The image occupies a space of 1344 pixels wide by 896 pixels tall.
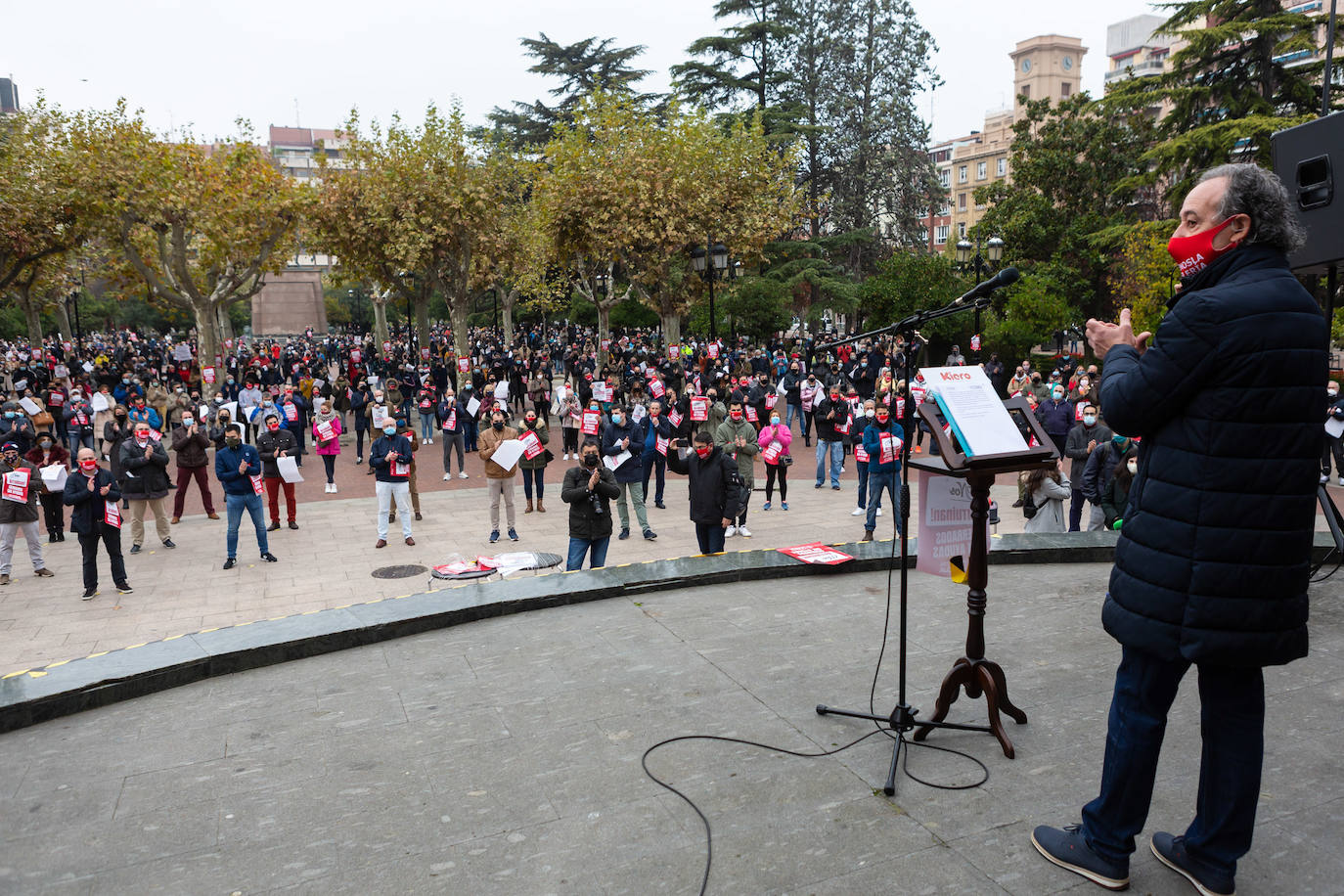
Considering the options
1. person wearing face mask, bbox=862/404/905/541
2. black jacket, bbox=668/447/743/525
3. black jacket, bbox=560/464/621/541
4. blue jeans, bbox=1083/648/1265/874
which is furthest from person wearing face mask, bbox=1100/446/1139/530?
blue jeans, bbox=1083/648/1265/874

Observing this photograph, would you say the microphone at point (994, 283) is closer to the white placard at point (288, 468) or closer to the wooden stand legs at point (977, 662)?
the wooden stand legs at point (977, 662)

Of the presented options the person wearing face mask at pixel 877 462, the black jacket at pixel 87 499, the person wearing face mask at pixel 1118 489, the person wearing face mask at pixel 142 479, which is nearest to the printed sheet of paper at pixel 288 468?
the person wearing face mask at pixel 142 479

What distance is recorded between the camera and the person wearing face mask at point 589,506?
9375 mm

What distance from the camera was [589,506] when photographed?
31.0 ft

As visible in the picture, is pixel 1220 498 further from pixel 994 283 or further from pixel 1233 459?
pixel 994 283

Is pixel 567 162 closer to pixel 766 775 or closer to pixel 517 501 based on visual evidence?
pixel 517 501

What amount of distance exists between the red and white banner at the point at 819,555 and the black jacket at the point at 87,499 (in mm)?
7270

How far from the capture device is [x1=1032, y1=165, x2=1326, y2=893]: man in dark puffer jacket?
8.43 feet

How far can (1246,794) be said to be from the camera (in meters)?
2.76

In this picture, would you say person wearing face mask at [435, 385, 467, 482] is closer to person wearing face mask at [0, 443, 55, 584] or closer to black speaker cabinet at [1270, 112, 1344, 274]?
person wearing face mask at [0, 443, 55, 584]

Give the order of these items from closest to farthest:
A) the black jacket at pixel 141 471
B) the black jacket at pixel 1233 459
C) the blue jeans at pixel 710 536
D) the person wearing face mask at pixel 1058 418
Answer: the black jacket at pixel 1233 459
the blue jeans at pixel 710 536
the black jacket at pixel 141 471
the person wearing face mask at pixel 1058 418

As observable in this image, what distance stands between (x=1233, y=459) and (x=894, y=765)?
1803 millimetres

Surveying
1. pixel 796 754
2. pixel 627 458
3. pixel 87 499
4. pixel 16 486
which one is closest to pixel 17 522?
pixel 16 486

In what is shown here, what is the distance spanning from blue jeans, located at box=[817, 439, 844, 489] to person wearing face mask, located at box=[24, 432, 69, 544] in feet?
36.9
